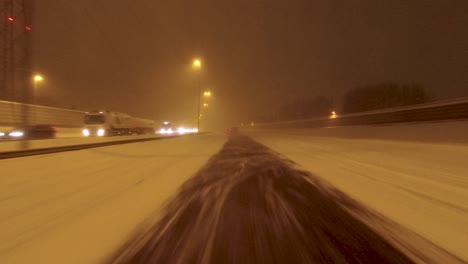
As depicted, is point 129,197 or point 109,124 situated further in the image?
point 109,124

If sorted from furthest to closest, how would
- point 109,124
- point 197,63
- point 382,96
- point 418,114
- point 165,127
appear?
point 382,96, point 165,127, point 197,63, point 109,124, point 418,114

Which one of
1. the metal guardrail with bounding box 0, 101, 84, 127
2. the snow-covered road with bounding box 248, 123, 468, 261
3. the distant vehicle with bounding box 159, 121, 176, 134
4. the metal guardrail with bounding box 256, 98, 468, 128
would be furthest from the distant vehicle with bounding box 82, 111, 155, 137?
the snow-covered road with bounding box 248, 123, 468, 261

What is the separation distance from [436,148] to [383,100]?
7464cm

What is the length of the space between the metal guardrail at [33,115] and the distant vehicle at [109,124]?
393 cm

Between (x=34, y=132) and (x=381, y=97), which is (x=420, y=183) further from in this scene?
(x=381, y=97)

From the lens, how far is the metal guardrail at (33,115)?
1462cm

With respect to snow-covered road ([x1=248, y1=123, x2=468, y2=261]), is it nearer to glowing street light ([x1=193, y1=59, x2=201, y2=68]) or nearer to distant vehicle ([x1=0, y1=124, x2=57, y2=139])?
distant vehicle ([x1=0, y1=124, x2=57, y2=139])

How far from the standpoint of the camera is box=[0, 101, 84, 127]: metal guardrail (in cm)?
1462

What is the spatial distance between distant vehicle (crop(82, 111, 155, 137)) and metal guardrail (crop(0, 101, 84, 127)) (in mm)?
3935

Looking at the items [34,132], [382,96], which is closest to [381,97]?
[382,96]

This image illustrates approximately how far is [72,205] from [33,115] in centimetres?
1672

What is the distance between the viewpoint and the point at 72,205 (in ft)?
14.5

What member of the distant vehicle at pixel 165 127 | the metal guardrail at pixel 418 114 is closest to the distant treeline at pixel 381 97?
the distant vehicle at pixel 165 127

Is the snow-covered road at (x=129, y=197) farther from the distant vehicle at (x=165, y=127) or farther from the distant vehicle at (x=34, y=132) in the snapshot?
the distant vehicle at (x=165, y=127)
